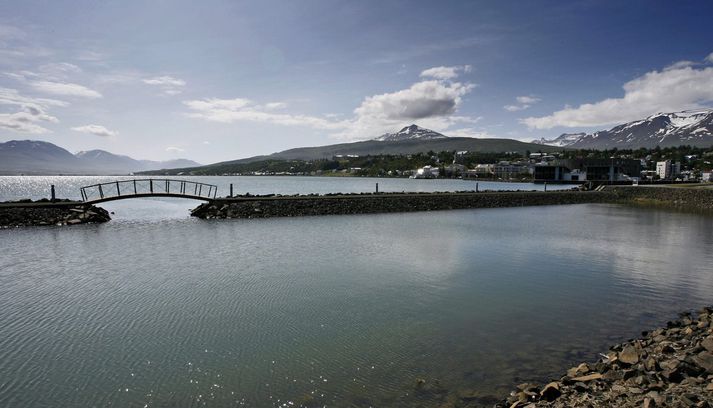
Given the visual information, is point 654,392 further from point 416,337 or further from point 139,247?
point 139,247

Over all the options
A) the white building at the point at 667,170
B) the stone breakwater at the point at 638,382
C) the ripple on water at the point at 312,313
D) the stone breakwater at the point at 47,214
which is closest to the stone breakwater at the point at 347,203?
the stone breakwater at the point at 47,214

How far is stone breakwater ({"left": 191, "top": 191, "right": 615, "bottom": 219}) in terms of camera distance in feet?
119

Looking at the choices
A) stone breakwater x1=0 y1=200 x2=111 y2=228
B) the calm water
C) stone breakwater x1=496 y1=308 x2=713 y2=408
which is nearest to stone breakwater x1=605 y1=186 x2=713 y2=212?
the calm water

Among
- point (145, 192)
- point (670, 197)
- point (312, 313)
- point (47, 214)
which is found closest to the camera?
point (312, 313)

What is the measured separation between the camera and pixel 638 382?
21.5ft

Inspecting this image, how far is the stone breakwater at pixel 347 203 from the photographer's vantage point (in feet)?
119

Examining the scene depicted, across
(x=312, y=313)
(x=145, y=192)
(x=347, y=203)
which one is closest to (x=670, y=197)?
(x=347, y=203)

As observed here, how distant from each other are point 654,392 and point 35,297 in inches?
650

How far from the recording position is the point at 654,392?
239 inches

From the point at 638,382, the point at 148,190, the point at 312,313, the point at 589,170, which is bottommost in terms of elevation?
the point at 312,313

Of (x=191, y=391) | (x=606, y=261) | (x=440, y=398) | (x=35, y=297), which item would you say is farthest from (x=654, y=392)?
(x=35, y=297)

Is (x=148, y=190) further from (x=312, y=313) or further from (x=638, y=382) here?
(x=638, y=382)

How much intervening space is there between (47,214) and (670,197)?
75.8 m

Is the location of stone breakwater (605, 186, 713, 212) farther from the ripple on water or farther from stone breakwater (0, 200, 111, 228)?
stone breakwater (0, 200, 111, 228)
